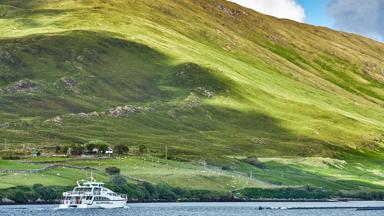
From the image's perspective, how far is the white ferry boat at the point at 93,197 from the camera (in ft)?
574

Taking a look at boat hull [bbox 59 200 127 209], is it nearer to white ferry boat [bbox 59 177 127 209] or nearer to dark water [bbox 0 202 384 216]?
white ferry boat [bbox 59 177 127 209]

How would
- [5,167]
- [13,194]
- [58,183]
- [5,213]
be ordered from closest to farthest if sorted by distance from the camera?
[5,213]
[13,194]
[58,183]
[5,167]

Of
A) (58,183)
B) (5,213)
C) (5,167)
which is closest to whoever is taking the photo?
(5,213)

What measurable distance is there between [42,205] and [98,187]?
11621mm

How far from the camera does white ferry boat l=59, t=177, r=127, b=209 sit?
175000 millimetres

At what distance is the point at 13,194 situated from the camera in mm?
169625

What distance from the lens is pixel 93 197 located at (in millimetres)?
178000

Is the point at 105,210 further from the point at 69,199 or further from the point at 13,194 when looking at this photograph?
the point at 13,194

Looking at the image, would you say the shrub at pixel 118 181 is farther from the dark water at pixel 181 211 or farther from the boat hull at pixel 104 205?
the boat hull at pixel 104 205

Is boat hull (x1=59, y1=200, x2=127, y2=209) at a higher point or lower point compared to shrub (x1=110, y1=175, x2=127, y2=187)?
lower

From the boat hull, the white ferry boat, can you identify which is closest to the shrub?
the white ferry boat

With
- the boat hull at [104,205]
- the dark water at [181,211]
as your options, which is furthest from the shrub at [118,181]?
the boat hull at [104,205]

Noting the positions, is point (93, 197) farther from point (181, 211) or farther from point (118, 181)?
point (181, 211)

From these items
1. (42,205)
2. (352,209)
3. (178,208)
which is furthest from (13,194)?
(352,209)
